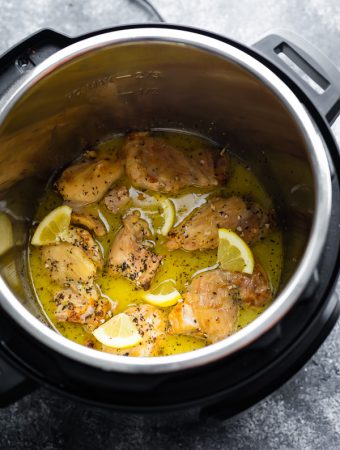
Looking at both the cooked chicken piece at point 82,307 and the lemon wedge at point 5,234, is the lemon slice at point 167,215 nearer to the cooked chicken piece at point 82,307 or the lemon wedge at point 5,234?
the cooked chicken piece at point 82,307

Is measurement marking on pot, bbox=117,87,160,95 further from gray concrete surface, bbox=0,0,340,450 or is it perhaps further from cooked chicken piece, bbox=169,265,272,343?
gray concrete surface, bbox=0,0,340,450

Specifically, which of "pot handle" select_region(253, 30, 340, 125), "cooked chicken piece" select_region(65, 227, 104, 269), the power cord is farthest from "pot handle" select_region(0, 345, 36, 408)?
the power cord

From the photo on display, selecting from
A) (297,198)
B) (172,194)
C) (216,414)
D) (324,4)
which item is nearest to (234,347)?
(216,414)

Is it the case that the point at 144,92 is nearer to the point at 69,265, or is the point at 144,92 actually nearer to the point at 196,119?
the point at 196,119

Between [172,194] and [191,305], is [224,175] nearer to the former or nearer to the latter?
[172,194]

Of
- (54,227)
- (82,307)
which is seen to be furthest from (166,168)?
(82,307)

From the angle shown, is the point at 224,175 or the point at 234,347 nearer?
the point at 234,347
